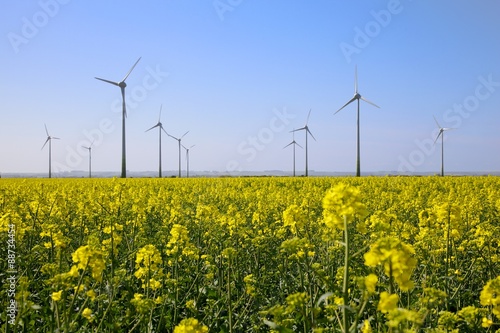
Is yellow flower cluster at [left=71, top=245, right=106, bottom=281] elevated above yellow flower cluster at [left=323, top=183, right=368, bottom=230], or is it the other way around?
yellow flower cluster at [left=323, top=183, right=368, bottom=230]

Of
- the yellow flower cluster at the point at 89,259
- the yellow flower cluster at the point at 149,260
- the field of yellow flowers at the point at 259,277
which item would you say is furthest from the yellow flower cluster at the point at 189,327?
the yellow flower cluster at the point at 149,260

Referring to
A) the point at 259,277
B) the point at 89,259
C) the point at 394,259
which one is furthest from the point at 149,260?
the point at 394,259

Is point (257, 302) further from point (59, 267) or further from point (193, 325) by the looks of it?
point (193, 325)

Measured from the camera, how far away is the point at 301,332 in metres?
→ 3.64

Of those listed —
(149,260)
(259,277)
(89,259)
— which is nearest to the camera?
(89,259)

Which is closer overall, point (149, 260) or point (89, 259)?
point (89, 259)

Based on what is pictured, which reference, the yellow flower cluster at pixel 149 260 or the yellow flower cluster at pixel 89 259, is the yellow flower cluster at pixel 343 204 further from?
the yellow flower cluster at pixel 149 260

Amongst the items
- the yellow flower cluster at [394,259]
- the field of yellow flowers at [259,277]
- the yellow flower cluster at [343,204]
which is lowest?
the field of yellow flowers at [259,277]

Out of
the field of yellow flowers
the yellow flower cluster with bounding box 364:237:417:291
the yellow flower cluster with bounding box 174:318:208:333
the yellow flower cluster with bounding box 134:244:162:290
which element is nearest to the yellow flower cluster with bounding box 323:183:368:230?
the field of yellow flowers

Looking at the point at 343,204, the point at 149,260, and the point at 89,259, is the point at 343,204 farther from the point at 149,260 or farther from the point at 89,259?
the point at 149,260

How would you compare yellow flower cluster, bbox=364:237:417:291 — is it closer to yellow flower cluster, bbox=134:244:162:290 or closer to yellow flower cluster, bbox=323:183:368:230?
yellow flower cluster, bbox=323:183:368:230

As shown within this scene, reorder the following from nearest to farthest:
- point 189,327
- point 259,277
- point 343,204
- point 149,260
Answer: point 189,327, point 343,204, point 149,260, point 259,277

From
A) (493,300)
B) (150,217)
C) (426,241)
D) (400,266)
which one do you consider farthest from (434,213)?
(150,217)

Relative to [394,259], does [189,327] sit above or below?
below
